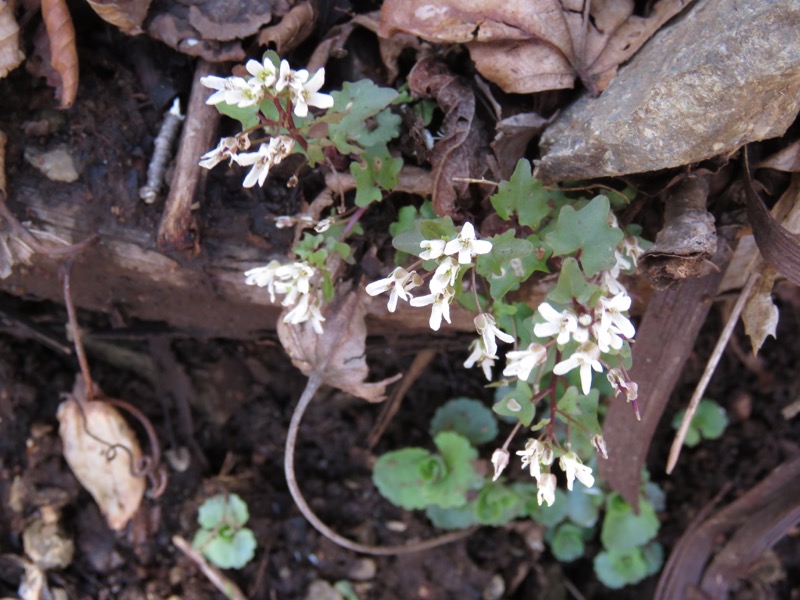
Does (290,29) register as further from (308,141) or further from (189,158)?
(189,158)

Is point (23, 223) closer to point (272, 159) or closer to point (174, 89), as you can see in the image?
point (174, 89)

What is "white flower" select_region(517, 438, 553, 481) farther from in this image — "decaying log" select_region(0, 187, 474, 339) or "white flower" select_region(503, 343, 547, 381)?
"decaying log" select_region(0, 187, 474, 339)

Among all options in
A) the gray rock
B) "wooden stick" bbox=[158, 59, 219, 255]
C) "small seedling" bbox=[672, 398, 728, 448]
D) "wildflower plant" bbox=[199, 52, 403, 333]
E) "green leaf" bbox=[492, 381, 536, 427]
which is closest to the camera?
the gray rock

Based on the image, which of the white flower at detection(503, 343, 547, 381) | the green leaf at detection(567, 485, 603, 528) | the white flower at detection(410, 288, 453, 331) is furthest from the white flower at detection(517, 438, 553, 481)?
the green leaf at detection(567, 485, 603, 528)

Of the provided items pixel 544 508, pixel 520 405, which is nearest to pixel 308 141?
pixel 520 405

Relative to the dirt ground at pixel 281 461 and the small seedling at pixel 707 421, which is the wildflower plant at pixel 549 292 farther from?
the small seedling at pixel 707 421

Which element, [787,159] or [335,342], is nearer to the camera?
[787,159]
